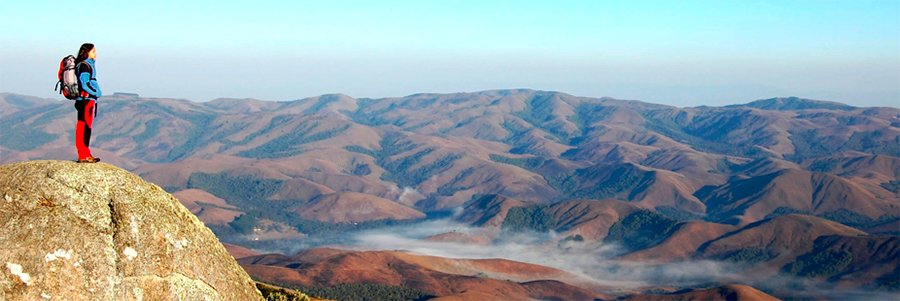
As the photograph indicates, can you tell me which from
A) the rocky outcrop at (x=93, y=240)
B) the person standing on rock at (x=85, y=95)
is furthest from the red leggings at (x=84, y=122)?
the rocky outcrop at (x=93, y=240)

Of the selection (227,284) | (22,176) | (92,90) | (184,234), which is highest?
(92,90)

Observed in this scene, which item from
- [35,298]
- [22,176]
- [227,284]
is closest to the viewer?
[35,298]

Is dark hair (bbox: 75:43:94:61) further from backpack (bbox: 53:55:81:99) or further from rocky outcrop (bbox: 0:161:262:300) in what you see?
rocky outcrop (bbox: 0:161:262:300)

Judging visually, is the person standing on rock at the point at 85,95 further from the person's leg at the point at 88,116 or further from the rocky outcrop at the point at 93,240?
the rocky outcrop at the point at 93,240

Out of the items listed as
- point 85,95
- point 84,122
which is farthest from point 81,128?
point 85,95

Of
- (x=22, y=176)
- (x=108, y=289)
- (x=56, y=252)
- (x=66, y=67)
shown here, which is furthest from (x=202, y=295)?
(x=66, y=67)

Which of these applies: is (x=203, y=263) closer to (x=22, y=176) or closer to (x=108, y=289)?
(x=108, y=289)
